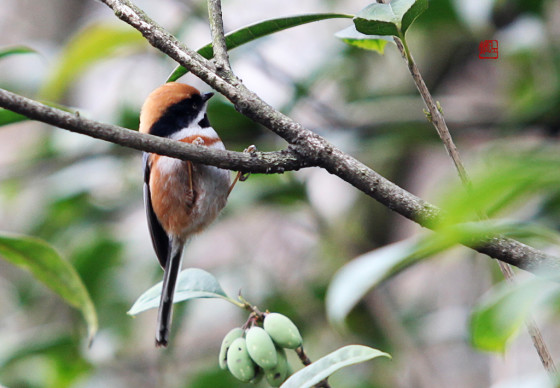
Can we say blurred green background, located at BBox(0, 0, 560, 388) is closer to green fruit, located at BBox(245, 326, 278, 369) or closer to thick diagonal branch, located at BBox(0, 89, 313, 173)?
green fruit, located at BBox(245, 326, 278, 369)

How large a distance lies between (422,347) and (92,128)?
250 cm

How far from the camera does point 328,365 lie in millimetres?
1087

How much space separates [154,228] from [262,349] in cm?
133

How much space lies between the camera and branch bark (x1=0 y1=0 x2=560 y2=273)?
0.88 m

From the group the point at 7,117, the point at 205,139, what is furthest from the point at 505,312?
the point at 205,139

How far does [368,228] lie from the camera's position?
362cm

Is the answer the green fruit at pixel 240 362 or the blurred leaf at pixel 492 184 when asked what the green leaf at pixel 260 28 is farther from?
the blurred leaf at pixel 492 184

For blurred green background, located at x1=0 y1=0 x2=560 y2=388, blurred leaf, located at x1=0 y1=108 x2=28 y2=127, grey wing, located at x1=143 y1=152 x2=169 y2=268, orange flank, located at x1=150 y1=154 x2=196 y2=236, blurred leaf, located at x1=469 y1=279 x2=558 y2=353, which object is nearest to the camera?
blurred leaf, located at x1=469 y1=279 x2=558 y2=353

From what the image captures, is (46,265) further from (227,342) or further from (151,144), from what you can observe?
(151,144)

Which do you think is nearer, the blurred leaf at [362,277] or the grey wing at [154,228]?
the blurred leaf at [362,277]

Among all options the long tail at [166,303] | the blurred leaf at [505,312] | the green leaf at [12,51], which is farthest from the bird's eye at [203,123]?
the blurred leaf at [505,312]

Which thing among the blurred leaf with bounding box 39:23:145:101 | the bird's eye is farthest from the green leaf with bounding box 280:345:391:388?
the blurred leaf with bounding box 39:23:145:101

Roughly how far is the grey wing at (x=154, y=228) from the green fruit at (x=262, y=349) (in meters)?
1.17

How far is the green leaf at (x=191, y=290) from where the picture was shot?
1387 mm
